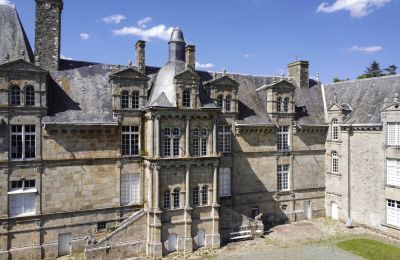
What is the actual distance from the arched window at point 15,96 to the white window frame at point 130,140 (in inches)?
280

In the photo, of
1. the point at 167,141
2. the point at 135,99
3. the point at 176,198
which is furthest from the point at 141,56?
the point at 176,198

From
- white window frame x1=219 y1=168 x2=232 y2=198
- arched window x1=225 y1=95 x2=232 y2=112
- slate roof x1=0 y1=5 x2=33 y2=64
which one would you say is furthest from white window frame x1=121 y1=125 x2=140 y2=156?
slate roof x1=0 y1=5 x2=33 y2=64

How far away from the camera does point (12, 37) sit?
24328 millimetres

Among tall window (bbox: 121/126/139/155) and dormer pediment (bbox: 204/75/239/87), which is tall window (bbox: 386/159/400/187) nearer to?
dormer pediment (bbox: 204/75/239/87)

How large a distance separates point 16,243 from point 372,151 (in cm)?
2856

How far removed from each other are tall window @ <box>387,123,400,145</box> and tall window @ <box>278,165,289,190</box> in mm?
9091

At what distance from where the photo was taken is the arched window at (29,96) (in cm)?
2292

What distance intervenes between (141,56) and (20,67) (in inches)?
356

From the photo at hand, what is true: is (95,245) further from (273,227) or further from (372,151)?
(372,151)

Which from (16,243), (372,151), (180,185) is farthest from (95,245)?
(372,151)

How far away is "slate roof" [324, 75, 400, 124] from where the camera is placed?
30.8 meters

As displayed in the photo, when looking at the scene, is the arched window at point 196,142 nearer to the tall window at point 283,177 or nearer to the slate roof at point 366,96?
the tall window at point 283,177

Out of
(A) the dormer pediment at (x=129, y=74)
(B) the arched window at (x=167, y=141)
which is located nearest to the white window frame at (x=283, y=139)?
(B) the arched window at (x=167, y=141)

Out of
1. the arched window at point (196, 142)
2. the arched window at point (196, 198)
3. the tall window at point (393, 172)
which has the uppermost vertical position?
the arched window at point (196, 142)
